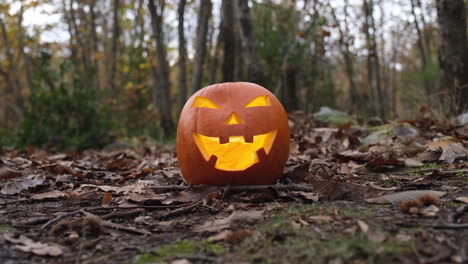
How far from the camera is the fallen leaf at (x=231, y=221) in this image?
182 centimetres

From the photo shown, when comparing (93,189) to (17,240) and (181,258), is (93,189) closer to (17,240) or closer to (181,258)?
(17,240)

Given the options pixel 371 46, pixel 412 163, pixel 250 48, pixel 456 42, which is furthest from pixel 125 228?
pixel 371 46

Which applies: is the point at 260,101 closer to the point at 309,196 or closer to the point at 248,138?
the point at 248,138

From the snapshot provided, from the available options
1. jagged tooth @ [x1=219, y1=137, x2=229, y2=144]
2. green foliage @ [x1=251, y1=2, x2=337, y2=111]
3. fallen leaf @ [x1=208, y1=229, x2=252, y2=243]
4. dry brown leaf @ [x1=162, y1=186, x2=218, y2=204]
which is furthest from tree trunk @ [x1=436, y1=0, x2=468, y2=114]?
fallen leaf @ [x1=208, y1=229, x2=252, y2=243]

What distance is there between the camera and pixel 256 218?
6.31ft

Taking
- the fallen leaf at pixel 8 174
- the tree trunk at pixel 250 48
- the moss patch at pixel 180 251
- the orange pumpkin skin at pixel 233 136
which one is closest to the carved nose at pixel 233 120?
the orange pumpkin skin at pixel 233 136

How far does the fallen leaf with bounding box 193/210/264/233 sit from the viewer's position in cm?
182

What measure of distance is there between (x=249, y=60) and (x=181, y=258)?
15.1 ft

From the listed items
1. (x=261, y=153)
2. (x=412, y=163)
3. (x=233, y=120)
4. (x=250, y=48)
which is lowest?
(x=412, y=163)

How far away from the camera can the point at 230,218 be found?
193cm

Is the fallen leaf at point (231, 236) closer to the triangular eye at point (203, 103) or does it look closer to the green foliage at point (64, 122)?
the triangular eye at point (203, 103)

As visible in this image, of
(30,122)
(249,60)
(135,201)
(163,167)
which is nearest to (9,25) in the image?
(30,122)

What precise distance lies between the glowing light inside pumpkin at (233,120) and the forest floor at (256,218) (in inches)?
16.8

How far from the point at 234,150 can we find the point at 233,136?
0.59 feet
